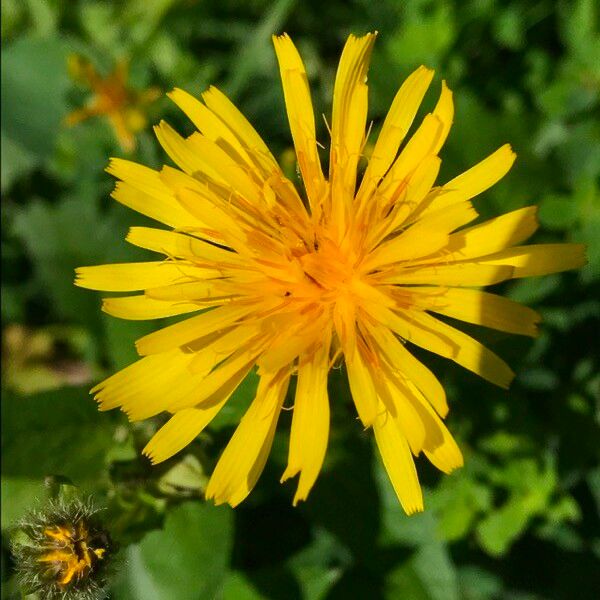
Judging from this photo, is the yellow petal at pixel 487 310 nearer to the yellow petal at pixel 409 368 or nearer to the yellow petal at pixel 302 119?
the yellow petal at pixel 409 368

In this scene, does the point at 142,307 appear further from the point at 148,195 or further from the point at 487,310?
the point at 487,310

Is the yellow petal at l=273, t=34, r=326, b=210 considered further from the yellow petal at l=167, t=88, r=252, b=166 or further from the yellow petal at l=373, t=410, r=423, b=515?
the yellow petal at l=373, t=410, r=423, b=515

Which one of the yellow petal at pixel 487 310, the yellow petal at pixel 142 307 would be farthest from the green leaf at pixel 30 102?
the yellow petal at pixel 487 310

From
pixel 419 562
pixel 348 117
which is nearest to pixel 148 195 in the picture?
pixel 348 117

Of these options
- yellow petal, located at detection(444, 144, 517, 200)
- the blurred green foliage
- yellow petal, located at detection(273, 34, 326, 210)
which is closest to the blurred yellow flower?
the blurred green foliage

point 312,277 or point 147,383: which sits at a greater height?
point 312,277
